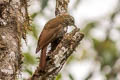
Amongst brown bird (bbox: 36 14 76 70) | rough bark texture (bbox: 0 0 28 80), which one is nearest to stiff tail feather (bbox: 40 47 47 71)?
brown bird (bbox: 36 14 76 70)

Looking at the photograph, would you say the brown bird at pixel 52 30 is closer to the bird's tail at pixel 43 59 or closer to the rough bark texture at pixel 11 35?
the bird's tail at pixel 43 59

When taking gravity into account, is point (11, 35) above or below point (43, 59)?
above

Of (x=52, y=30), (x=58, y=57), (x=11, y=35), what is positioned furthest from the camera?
(x=52, y=30)

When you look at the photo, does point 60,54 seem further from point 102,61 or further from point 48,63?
point 102,61

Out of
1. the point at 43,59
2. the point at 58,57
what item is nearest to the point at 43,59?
the point at 43,59

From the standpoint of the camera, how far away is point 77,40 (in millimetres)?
3793

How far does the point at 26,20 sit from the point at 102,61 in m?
0.80

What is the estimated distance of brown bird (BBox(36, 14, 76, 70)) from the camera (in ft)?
13.6

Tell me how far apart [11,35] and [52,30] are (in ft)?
1.70

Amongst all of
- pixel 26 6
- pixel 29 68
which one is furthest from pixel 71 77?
pixel 26 6

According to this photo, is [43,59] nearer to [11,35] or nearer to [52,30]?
[11,35]

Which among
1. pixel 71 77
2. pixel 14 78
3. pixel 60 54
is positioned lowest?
pixel 71 77

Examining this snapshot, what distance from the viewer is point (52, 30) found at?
4340mm

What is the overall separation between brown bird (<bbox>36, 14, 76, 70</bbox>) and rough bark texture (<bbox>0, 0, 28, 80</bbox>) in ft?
0.61
